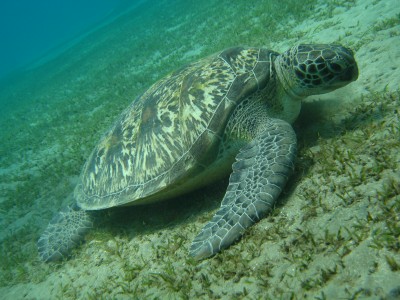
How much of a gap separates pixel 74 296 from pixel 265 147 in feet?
9.07

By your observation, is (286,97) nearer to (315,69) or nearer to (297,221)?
(315,69)

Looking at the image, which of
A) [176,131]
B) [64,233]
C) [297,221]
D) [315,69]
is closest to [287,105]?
[315,69]

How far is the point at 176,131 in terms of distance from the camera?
11.3ft

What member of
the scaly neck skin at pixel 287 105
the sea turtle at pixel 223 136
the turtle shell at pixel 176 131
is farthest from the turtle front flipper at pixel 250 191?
the scaly neck skin at pixel 287 105

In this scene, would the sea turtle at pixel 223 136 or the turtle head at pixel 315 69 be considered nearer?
the sea turtle at pixel 223 136

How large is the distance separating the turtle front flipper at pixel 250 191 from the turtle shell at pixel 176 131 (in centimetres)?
50

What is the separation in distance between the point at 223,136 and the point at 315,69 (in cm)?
128

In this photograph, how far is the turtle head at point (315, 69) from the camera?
3.02 metres

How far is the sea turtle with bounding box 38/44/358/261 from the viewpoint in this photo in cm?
268

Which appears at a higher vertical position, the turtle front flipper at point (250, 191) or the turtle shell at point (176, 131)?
the turtle shell at point (176, 131)

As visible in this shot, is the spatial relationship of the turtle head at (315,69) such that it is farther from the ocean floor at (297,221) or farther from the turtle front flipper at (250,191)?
the turtle front flipper at (250,191)

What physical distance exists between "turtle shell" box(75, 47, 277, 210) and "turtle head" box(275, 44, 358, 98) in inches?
10.9

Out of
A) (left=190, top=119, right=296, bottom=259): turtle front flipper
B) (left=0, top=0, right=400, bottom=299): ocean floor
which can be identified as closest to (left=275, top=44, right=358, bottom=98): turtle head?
(left=0, top=0, right=400, bottom=299): ocean floor

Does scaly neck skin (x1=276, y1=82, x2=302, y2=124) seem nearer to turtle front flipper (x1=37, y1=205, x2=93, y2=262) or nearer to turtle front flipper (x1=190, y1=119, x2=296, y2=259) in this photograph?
turtle front flipper (x1=190, y1=119, x2=296, y2=259)
